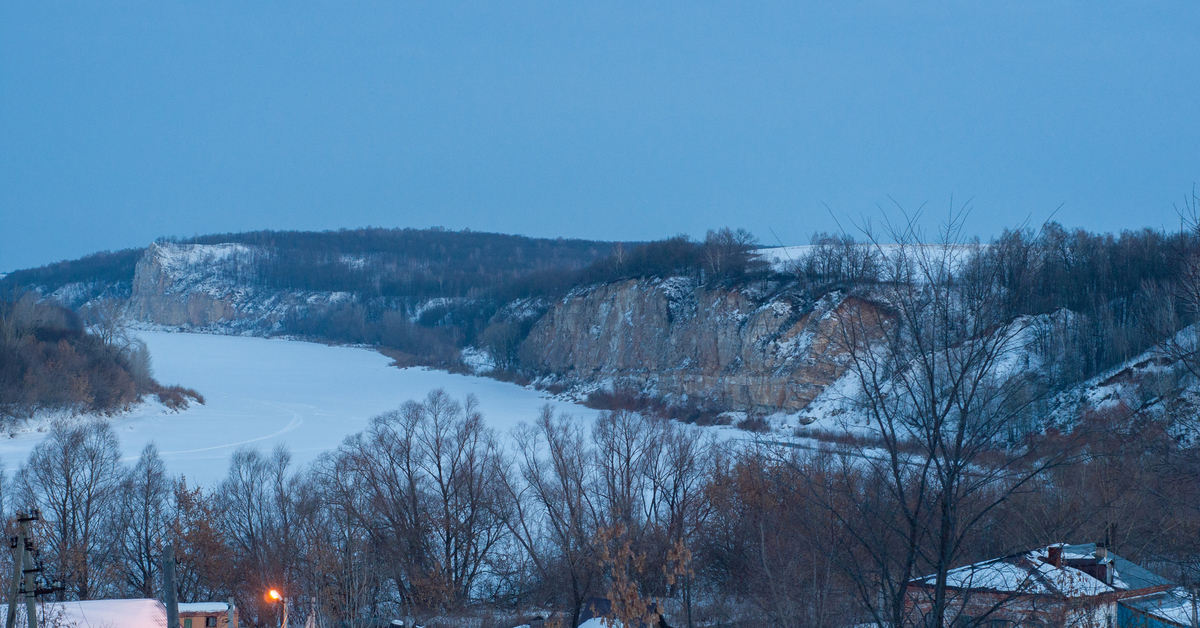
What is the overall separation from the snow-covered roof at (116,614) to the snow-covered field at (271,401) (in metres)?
12.8

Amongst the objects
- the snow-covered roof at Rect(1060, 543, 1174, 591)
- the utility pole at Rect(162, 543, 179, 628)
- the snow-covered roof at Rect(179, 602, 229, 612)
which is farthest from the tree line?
the utility pole at Rect(162, 543, 179, 628)

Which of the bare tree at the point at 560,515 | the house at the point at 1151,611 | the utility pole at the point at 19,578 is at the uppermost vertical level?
the utility pole at the point at 19,578

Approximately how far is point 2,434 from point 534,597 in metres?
30.5

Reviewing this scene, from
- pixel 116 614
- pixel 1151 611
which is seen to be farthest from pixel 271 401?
pixel 1151 611

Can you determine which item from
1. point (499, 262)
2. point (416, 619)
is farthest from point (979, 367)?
point (499, 262)

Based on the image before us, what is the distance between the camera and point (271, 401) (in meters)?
56.8

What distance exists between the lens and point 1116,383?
33.0 m

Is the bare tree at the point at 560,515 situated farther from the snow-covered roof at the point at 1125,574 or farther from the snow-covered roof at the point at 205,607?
the snow-covered roof at the point at 1125,574

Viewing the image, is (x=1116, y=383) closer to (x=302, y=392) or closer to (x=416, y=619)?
(x=416, y=619)

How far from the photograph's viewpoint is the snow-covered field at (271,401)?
37.5 metres

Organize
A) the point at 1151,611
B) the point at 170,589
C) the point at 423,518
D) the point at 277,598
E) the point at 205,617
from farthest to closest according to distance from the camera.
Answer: the point at 423,518, the point at 205,617, the point at 1151,611, the point at 277,598, the point at 170,589

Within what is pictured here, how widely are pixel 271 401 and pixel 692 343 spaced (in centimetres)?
3156

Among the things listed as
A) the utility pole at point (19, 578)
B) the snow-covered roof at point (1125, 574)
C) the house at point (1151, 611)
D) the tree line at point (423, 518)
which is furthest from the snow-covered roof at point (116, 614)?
the house at point (1151, 611)

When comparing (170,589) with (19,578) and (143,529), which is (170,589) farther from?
(143,529)
